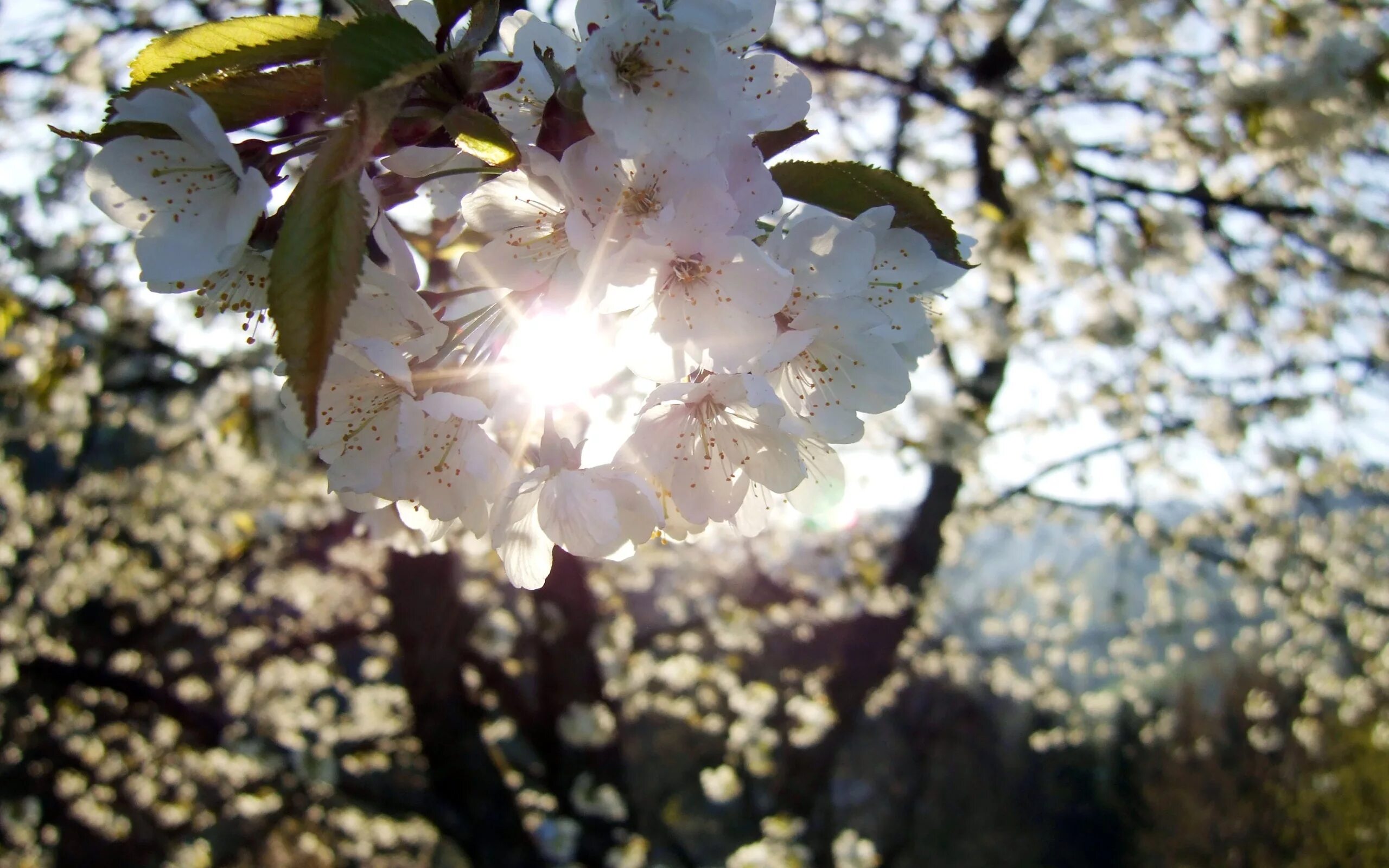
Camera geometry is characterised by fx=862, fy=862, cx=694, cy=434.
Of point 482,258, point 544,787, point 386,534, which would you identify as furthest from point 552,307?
point 544,787

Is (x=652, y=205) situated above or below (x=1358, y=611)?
above

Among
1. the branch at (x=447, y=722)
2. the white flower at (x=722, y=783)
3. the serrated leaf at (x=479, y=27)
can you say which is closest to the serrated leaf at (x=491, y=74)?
the serrated leaf at (x=479, y=27)

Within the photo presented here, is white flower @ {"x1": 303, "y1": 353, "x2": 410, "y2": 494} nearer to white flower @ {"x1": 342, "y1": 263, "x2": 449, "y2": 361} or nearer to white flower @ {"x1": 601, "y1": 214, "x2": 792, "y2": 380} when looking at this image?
white flower @ {"x1": 342, "y1": 263, "x2": 449, "y2": 361}

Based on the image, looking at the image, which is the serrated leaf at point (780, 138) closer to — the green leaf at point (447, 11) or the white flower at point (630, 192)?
the white flower at point (630, 192)

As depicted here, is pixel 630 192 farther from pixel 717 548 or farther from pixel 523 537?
pixel 717 548

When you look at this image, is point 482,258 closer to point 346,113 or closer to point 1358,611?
point 346,113
